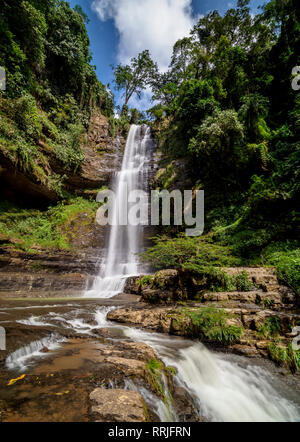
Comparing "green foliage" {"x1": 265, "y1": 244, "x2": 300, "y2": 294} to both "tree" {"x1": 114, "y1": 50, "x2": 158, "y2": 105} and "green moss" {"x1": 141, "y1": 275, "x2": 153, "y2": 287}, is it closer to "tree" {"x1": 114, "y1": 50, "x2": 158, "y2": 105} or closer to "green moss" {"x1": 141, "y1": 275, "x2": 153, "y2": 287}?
"green moss" {"x1": 141, "y1": 275, "x2": 153, "y2": 287}

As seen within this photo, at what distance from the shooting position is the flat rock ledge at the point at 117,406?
1.67 meters

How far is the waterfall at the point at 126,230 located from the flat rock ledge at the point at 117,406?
6527 mm

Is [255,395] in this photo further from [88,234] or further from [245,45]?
[245,45]

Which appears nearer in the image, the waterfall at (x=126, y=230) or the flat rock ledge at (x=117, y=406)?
the flat rock ledge at (x=117, y=406)

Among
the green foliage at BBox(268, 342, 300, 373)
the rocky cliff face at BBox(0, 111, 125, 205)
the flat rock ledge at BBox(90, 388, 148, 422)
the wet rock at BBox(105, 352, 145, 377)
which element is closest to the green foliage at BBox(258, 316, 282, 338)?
the green foliage at BBox(268, 342, 300, 373)

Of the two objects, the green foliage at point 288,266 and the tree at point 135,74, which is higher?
the tree at point 135,74

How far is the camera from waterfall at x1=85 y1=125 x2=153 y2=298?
10.2m

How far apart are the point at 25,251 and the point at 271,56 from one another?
808 inches

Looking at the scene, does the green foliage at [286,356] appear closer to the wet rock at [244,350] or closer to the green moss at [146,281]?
the wet rock at [244,350]

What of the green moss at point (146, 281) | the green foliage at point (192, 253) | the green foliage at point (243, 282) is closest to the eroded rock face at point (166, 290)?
the green moss at point (146, 281)

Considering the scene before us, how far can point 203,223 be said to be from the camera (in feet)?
38.3

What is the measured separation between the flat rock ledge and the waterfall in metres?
6.53
